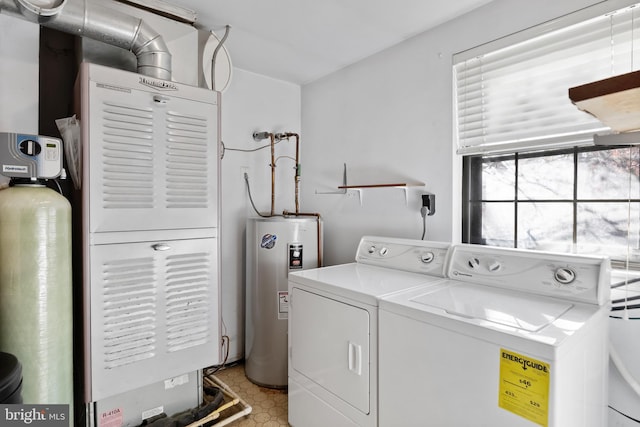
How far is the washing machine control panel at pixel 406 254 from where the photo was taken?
1.90 meters

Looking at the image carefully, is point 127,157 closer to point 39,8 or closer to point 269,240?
point 39,8

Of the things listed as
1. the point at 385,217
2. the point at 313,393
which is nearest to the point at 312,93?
the point at 385,217

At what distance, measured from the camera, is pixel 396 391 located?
1421mm

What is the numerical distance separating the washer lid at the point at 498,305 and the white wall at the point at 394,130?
23.5 inches

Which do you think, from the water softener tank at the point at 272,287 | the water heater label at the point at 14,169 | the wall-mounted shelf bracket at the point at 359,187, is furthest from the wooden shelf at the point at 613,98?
the water heater label at the point at 14,169

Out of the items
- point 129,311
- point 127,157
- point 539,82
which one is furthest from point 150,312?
point 539,82

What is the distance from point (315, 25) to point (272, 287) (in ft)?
5.82

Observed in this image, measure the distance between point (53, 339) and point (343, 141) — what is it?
2.21m

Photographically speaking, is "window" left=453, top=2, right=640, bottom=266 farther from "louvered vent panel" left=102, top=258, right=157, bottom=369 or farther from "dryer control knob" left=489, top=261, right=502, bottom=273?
"louvered vent panel" left=102, top=258, right=157, bottom=369

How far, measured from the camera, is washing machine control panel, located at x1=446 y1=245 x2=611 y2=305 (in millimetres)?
1362

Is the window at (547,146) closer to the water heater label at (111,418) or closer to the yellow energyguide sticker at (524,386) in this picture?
the yellow energyguide sticker at (524,386)

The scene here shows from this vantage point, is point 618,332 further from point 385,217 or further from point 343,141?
point 343,141

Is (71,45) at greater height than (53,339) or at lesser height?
greater

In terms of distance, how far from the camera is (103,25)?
1670 millimetres
